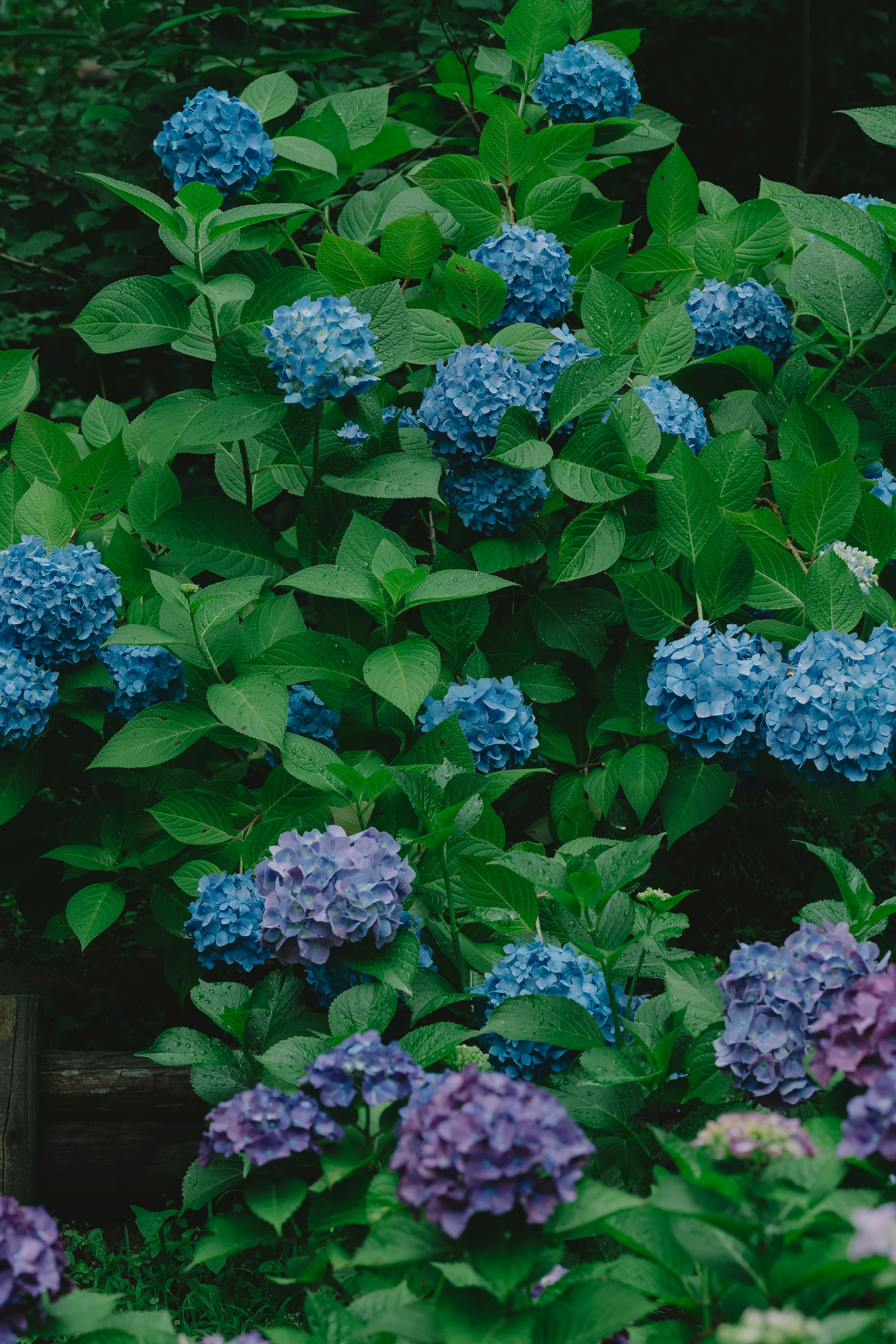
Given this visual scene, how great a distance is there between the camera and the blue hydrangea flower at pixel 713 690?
1.81 meters

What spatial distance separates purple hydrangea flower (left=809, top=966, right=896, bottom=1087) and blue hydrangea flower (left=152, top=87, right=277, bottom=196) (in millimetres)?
1731

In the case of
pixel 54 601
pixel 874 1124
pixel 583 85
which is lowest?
pixel 54 601

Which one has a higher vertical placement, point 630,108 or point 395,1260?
point 630,108

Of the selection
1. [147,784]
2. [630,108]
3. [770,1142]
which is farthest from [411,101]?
[770,1142]

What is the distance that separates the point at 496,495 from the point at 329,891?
2.86 ft

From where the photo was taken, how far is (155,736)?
1840 mm

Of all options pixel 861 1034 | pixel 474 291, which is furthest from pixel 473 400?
pixel 861 1034

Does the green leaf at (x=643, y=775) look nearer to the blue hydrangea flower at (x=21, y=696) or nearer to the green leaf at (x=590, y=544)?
the green leaf at (x=590, y=544)

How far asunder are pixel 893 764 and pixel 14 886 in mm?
1841

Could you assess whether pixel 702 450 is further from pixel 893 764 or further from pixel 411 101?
pixel 411 101

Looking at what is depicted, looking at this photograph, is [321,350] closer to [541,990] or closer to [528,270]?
[528,270]

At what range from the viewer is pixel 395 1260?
0.97 metres

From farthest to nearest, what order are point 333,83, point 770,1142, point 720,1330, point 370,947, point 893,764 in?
point 333,83
point 893,764
point 370,947
point 770,1142
point 720,1330

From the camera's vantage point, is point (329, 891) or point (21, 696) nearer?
point (329, 891)
